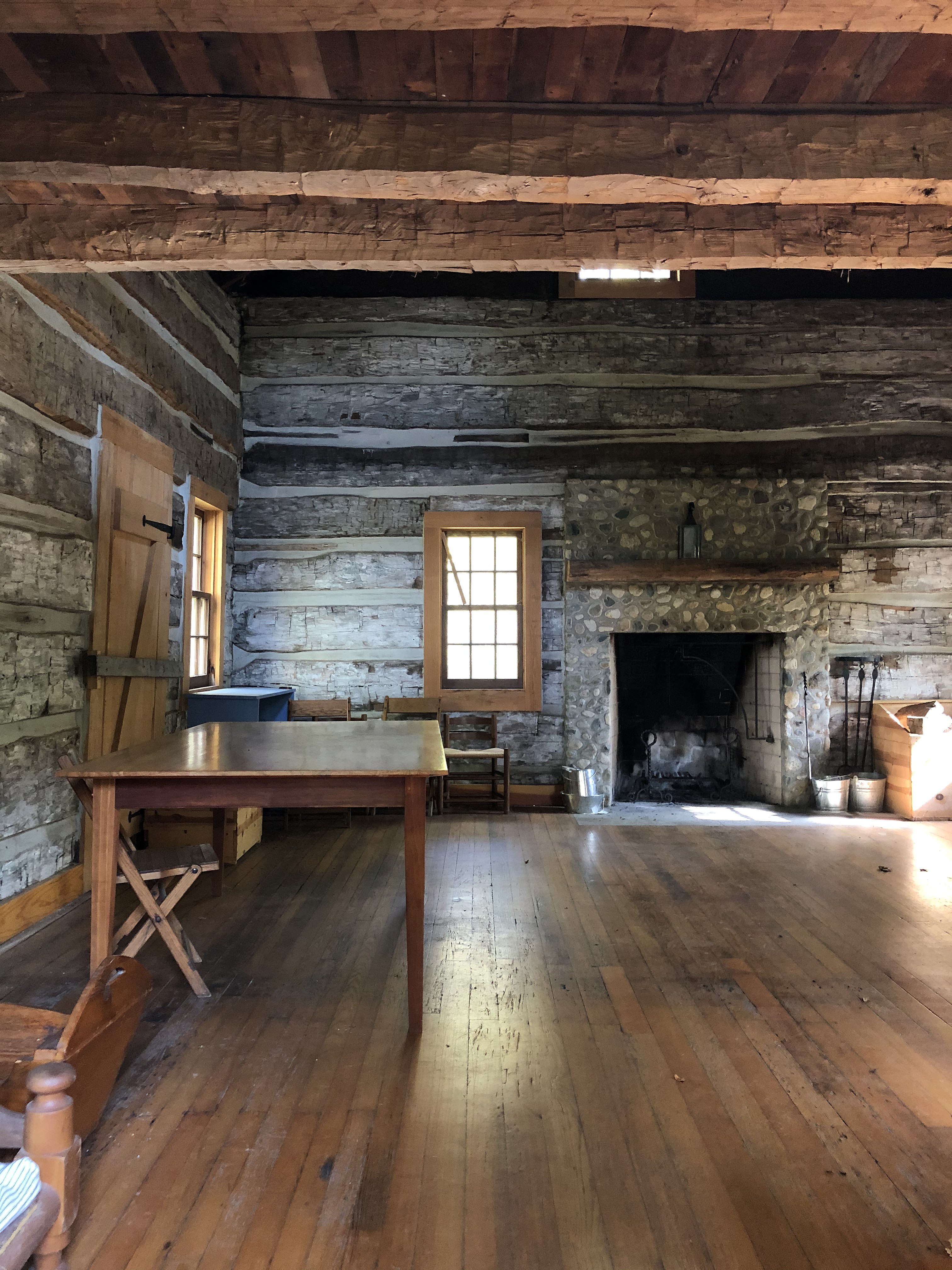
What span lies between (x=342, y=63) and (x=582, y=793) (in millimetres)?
5494

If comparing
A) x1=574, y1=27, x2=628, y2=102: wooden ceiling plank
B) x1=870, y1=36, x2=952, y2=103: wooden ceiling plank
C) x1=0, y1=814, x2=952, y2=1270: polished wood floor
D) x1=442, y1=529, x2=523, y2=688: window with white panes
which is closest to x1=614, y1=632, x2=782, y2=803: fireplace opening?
x1=442, y1=529, x2=523, y2=688: window with white panes

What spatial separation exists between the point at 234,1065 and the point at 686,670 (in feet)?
18.9

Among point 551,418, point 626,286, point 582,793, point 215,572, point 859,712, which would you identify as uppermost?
point 626,286

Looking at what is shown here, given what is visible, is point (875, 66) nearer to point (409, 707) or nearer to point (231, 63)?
point (231, 63)

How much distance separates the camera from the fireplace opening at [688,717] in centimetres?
755

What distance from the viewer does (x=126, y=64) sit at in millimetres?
2613

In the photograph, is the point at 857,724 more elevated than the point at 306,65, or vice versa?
the point at 306,65

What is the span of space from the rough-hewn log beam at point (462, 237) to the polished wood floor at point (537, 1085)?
2.81m

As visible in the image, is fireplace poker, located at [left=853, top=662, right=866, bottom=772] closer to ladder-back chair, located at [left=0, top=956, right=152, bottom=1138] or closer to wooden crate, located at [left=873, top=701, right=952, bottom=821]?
wooden crate, located at [left=873, top=701, right=952, bottom=821]

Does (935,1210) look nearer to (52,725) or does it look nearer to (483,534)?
(52,725)

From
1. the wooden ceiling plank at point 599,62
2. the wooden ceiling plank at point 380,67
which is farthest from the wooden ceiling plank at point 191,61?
the wooden ceiling plank at point 599,62

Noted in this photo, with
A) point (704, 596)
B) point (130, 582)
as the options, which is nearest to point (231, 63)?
point (130, 582)

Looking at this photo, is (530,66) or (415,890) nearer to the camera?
(530,66)

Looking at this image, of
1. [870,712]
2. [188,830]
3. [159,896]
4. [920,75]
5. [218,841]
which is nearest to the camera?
[920,75]
